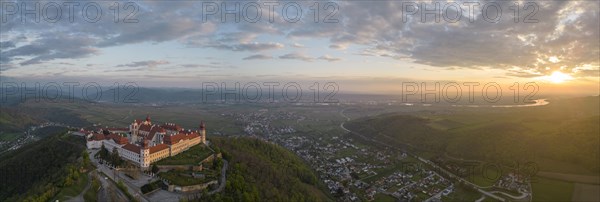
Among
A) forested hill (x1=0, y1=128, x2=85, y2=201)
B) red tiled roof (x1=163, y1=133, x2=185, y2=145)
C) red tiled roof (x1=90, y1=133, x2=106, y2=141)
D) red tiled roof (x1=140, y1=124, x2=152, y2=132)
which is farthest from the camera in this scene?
red tiled roof (x1=140, y1=124, x2=152, y2=132)

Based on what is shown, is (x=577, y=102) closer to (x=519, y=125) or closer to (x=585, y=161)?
(x=519, y=125)

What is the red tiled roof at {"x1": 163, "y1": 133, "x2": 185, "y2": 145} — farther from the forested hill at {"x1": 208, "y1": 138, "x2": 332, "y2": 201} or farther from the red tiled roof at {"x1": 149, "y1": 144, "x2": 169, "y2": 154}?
the forested hill at {"x1": 208, "y1": 138, "x2": 332, "y2": 201}

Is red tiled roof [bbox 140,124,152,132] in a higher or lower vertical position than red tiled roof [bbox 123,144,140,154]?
higher

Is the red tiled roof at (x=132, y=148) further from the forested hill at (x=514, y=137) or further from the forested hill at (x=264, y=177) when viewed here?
the forested hill at (x=514, y=137)

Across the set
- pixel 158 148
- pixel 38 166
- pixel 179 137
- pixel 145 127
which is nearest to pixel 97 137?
pixel 145 127

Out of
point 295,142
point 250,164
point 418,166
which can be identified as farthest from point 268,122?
point 250,164

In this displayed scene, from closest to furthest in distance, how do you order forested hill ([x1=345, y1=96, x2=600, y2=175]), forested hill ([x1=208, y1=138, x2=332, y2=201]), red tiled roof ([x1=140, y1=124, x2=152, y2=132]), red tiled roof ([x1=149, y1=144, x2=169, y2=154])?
forested hill ([x1=208, y1=138, x2=332, y2=201]) → red tiled roof ([x1=149, y1=144, x2=169, y2=154]) → red tiled roof ([x1=140, y1=124, x2=152, y2=132]) → forested hill ([x1=345, y1=96, x2=600, y2=175])

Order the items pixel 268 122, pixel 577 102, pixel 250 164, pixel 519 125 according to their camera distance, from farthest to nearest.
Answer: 1. pixel 268 122
2. pixel 577 102
3. pixel 519 125
4. pixel 250 164

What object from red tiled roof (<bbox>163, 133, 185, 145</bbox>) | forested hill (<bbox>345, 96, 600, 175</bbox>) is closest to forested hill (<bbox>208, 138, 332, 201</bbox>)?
red tiled roof (<bbox>163, 133, 185, 145</bbox>)

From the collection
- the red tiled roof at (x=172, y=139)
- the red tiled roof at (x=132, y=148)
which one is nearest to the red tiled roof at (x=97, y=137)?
the red tiled roof at (x=132, y=148)
